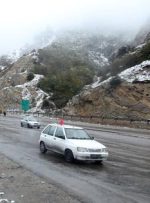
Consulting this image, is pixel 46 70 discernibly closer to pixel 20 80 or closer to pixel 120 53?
pixel 20 80

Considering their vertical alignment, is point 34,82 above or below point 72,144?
above

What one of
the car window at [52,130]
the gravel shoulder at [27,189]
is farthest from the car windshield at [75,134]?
the gravel shoulder at [27,189]

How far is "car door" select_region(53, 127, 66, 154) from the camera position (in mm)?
17966

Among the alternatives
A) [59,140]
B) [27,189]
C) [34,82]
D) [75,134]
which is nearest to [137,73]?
[75,134]

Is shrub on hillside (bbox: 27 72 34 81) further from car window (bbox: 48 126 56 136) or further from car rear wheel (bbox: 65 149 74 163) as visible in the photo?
car rear wheel (bbox: 65 149 74 163)

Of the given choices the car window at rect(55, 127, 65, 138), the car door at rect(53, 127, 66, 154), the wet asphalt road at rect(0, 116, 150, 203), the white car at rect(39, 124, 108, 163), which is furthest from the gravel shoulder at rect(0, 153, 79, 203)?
the car window at rect(55, 127, 65, 138)

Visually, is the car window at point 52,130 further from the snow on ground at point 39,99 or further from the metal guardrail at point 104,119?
the snow on ground at point 39,99

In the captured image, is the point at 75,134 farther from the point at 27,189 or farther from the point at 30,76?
the point at 30,76

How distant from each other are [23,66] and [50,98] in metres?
31.4

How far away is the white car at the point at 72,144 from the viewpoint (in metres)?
16.7

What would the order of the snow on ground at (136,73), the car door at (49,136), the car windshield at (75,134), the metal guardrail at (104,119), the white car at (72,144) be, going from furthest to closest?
the snow on ground at (136,73) → the metal guardrail at (104,119) → the car door at (49,136) → the car windshield at (75,134) → the white car at (72,144)

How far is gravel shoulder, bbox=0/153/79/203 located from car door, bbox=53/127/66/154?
338 centimetres

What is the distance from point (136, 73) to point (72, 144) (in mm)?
44399

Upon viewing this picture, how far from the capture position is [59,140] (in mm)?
18328
